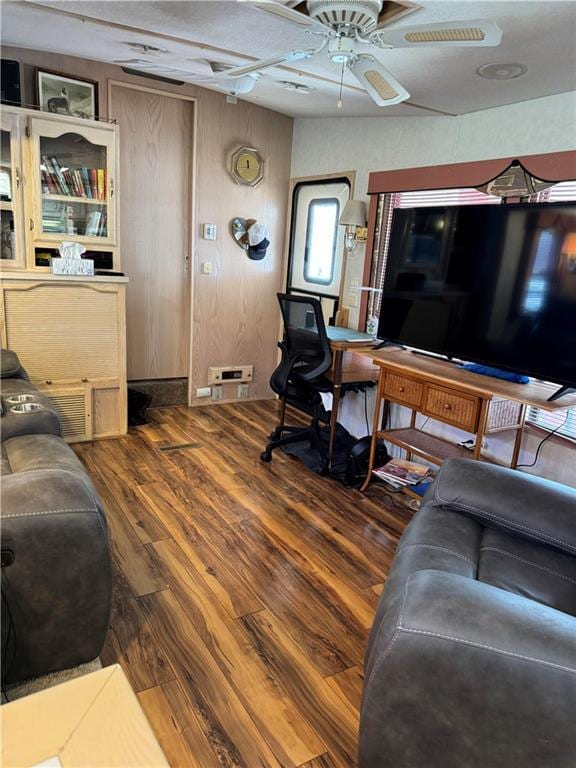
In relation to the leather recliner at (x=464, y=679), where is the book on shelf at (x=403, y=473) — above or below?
below

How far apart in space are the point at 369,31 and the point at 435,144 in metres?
1.53

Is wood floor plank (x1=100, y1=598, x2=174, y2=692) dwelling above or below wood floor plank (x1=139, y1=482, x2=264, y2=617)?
below

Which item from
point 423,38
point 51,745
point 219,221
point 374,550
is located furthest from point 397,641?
point 219,221

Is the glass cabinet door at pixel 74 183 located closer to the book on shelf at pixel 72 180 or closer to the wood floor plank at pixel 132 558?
the book on shelf at pixel 72 180

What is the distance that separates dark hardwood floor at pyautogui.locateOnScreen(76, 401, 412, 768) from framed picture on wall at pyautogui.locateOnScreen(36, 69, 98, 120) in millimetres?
2245

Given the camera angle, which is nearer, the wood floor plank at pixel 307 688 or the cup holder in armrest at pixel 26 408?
the wood floor plank at pixel 307 688

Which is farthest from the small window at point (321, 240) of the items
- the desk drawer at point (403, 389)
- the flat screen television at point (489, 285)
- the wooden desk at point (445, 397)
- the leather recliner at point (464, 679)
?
the leather recliner at point (464, 679)

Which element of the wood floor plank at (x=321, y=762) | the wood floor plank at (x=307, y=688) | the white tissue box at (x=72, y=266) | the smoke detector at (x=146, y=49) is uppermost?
the smoke detector at (x=146, y=49)

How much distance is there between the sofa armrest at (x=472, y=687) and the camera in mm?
1073

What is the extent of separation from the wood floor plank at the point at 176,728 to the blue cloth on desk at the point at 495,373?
1.96 meters

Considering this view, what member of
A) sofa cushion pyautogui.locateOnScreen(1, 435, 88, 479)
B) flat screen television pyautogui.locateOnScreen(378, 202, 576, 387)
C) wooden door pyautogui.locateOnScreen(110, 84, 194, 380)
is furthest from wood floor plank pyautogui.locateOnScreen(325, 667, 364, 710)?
wooden door pyautogui.locateOnScreen(110, 84, 194, 380)

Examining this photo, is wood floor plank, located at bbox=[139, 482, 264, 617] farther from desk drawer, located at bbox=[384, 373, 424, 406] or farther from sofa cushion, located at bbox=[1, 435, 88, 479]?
desk drawer, located at bbox=[384, 373, 424, 406]

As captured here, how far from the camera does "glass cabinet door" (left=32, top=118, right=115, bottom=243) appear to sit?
10.9 feet

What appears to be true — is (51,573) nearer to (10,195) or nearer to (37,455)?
(37,455)
